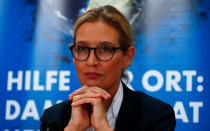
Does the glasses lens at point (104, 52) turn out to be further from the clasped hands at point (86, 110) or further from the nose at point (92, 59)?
the clasped hands at point (86, 110)

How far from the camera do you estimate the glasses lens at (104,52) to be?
121 centimetres

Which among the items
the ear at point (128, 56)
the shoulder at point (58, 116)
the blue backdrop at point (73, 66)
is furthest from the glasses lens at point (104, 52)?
the blue backdrop at point (73, 66)

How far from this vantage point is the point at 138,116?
131 cm

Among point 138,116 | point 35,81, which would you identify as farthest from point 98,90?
point 35,81

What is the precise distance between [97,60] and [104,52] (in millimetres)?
51

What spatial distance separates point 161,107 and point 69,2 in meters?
1.47

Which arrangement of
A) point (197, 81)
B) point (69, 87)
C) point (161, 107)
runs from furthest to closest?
point (69, 87) < point (197, 81) < point (161, 107)

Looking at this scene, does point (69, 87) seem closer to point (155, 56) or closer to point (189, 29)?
point (155, 56)

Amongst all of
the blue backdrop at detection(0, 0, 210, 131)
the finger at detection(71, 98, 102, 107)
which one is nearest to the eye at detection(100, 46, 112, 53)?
the finger at detection(71, 98, 102, 107)

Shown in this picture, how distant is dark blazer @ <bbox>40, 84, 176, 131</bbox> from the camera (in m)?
1.26

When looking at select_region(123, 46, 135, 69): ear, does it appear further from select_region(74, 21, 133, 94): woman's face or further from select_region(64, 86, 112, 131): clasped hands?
select_region(64, 86, 112, 131): clasped hands

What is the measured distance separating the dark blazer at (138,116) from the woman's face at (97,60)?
17 centimetres

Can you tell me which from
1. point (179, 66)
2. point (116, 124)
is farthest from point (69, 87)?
point (116, 124)

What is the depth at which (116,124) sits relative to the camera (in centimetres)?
130
